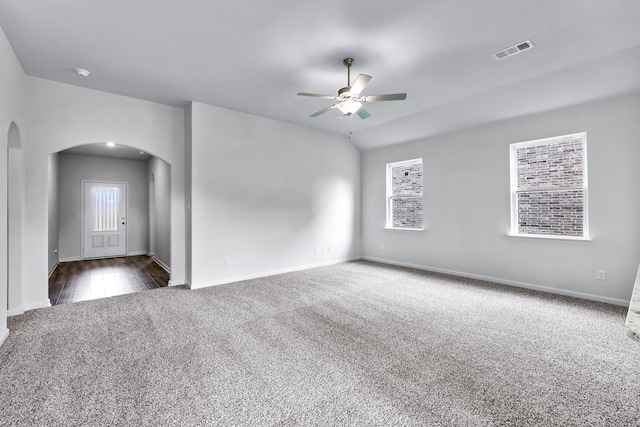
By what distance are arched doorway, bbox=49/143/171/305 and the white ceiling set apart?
2787mm

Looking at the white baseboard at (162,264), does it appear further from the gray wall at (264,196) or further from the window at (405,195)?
the window at (405,195)

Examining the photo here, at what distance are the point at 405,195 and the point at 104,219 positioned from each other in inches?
296

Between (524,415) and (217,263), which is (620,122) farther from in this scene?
(217,263)

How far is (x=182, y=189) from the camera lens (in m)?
4.77

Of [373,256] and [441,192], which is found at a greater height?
[441,192]

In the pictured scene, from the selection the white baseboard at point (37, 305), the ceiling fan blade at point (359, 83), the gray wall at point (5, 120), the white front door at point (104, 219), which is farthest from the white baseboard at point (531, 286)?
the white front door at point (104, 219)

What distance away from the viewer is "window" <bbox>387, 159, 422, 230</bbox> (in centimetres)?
604

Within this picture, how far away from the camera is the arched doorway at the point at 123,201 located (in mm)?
6273

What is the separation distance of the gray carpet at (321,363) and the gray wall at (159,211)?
2273 mm

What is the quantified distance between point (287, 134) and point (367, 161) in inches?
85.3

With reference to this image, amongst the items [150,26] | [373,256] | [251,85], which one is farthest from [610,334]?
[150,26]

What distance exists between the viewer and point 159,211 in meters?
6.93

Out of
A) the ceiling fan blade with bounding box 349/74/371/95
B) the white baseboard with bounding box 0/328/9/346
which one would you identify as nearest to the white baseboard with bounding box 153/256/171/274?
the white baseboard with bounding box 0/328/9/346

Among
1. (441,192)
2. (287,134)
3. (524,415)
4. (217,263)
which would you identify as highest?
(287,134)
